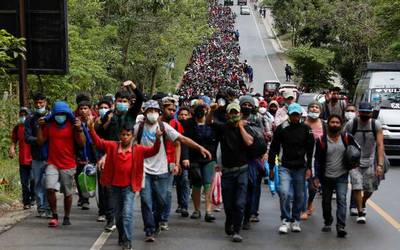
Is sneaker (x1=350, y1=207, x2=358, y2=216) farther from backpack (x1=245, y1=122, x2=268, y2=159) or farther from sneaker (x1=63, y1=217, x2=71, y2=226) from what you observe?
sneaker (x1=63, y1=217, x2=71, y2=226)

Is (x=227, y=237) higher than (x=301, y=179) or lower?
lower

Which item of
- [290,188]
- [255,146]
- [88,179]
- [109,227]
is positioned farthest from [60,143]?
[290,188]

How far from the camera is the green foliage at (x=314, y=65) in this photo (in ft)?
166

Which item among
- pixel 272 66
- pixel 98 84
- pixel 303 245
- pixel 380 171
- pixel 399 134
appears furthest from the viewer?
pixel 272 66

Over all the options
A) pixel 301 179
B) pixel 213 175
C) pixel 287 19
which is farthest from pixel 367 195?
pixel 287 19

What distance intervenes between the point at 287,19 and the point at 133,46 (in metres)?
46.7

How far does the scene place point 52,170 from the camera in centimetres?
1032

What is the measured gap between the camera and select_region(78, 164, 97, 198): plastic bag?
10.3 meters

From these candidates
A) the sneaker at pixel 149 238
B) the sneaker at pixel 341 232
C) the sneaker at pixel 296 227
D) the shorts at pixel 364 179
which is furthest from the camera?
the shorts at pixel 364 179

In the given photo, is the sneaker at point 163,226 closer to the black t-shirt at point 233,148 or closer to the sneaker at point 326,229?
the black t-shirt at point 233,148

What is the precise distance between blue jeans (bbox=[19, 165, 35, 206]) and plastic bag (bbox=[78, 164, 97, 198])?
1613 mm

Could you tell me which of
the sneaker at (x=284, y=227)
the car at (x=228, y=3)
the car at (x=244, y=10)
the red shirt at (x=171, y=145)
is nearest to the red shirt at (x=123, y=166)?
the red shirt at (x=171, y=145)

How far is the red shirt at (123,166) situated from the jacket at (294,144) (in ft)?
6.46

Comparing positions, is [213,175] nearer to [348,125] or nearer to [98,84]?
[348,125]
